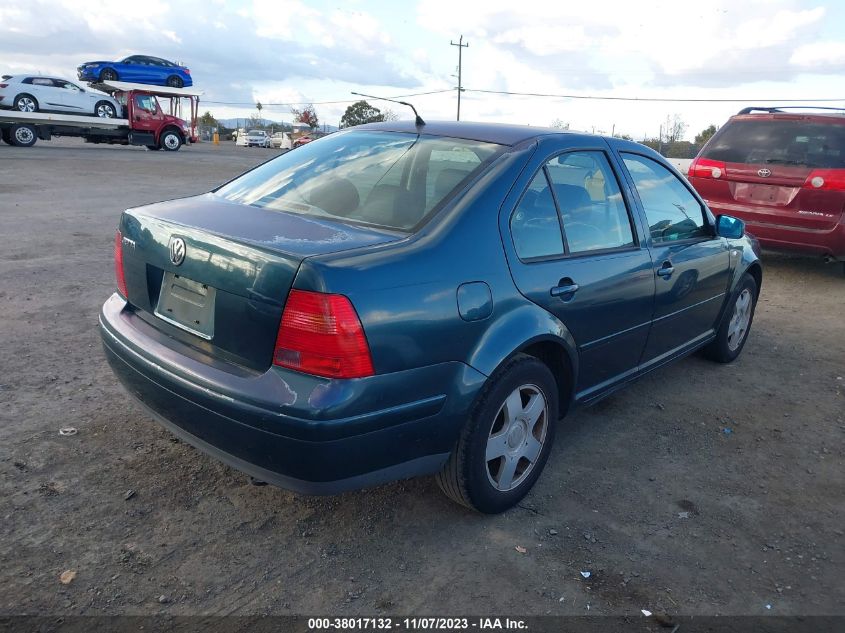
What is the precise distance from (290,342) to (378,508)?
3.38ft

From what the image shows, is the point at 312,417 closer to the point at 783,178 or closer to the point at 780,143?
the point at 783,178

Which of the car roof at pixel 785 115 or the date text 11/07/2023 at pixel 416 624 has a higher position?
the car roof at pixel 785 115

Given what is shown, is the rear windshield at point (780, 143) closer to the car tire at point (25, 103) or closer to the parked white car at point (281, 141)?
the car tire at point (25, 103)

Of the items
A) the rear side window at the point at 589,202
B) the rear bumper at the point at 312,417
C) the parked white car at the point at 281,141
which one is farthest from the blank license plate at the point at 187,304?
the parked white car at the point at 281,141

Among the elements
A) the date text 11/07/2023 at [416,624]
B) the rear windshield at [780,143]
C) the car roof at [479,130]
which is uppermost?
the rear windshield at [780,143]

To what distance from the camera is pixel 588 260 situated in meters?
3.28

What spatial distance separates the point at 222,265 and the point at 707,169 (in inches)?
268

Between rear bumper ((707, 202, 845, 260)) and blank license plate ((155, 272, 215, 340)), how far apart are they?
6559mm

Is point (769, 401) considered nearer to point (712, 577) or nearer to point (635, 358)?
point (635, 358)

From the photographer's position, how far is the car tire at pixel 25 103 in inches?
974

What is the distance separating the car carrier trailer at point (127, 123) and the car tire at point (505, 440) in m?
26.1

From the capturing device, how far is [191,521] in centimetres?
281

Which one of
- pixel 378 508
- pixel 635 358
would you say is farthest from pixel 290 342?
pixel 635 358

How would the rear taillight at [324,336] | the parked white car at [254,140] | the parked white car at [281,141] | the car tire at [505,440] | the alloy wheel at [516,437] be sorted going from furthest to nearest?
the parked white car at [281,141]
the parked white car at [254,140]
the alloy wheel at [516,437]
the car tire at [505,440]
the rear taillight at [324,336]
